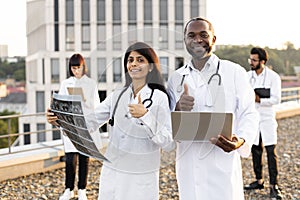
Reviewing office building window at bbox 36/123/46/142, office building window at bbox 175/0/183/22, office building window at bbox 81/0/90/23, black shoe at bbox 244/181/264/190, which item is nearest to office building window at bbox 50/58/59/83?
office building window at bbox 36/123/46/142

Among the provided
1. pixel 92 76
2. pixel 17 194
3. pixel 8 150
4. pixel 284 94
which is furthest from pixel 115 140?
pixel 284 94

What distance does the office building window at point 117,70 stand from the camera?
2760 millimetres

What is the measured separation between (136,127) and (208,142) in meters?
0.39

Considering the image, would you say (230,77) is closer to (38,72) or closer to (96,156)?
(96,156)

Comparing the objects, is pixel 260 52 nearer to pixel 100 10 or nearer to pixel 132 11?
pixel 132 11

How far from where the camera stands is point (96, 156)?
108 inches

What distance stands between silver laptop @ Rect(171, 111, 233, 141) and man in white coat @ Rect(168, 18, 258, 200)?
0.14 ft

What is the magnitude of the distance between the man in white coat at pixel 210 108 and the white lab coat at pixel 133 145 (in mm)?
127

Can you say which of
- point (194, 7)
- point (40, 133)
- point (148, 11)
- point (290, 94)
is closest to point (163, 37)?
point (290, 94)

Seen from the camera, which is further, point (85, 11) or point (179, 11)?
point (85, 11)

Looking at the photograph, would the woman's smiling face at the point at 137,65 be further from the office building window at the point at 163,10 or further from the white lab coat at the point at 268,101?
the office building window at the point at 163,10

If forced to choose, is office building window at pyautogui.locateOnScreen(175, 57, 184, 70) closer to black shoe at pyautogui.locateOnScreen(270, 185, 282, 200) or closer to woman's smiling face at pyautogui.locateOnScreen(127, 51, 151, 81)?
woman's smiling face at pyautogui.locateOnScreen(127, 51, 151, 81)

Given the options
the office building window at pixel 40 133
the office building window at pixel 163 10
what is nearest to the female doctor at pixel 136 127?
the office building window at pixel 40 133

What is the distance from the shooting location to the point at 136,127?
275 centimetres
